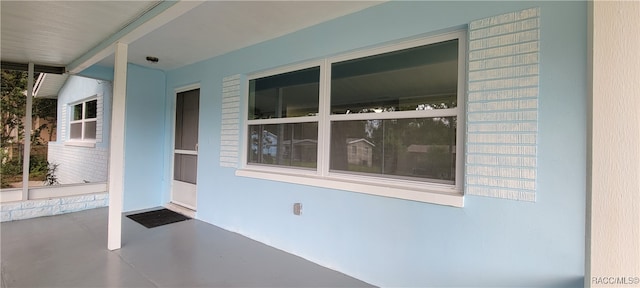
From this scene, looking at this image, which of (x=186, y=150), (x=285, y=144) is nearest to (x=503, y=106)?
(x=285, y=144)

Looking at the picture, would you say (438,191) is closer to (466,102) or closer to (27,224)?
(466,102)

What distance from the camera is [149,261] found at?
288cm

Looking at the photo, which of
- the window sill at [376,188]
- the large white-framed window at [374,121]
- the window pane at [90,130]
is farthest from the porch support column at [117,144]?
the window pane at [90,130]

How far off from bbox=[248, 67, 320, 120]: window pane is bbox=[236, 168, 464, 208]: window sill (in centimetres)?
72

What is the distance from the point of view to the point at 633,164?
2.53ft

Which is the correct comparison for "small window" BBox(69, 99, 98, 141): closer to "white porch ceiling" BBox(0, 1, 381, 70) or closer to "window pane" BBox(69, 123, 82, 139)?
"window pane" BBox(69, 123, 82, 139)

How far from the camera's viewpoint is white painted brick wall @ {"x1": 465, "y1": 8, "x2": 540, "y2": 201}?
1.85m

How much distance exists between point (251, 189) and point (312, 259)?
3.93 feet

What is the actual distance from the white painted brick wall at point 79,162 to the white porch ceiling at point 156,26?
1742 millimetres

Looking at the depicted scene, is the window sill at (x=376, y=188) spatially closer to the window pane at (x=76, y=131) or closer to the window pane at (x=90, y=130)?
the window pane at (x=90, y=130)

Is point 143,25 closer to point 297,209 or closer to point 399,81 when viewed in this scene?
point 297,209

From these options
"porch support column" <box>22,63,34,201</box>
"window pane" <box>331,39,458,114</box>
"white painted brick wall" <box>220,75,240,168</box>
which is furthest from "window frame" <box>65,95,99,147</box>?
"window pane" <box>331,39,458,114</box>

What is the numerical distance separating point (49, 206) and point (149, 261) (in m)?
2.99

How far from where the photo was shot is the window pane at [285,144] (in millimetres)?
3178
